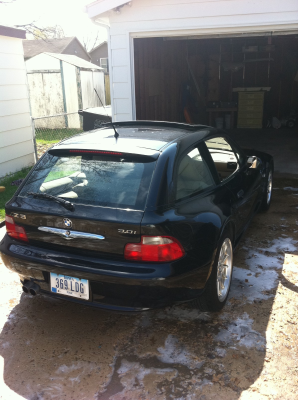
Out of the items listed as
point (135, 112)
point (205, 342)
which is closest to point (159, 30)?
point (135, 112)

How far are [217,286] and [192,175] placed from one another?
0.98m

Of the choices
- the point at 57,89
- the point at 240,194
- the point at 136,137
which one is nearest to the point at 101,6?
the point at 136,137

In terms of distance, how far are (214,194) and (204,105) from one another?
1340 centimetres

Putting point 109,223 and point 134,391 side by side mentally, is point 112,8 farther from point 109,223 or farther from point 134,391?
point 134,391

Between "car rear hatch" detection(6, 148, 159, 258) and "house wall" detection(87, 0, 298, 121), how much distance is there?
4.68m

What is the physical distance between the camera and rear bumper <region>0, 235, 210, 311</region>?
2.92 m

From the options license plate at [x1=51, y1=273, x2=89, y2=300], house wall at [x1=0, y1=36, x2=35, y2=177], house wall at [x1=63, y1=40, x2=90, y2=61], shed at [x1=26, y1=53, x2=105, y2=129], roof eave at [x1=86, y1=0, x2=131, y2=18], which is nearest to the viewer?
license plate at [x1=51, y1=273, x2=89, y2=300]

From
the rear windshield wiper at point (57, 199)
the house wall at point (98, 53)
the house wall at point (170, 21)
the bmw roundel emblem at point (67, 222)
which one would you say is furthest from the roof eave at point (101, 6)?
the house wall at point (98, 53)

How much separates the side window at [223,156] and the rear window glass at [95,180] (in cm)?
119

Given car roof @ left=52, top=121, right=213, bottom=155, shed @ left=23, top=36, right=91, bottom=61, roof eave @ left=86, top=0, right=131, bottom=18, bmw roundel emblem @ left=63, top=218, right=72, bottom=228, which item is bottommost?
bmw roundel emblem @ left=63, top=218, right=72, bottom=228

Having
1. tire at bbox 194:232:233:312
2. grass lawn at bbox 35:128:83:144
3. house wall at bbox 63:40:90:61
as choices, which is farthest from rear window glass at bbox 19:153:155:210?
house wall at bbox 63:40:90:61

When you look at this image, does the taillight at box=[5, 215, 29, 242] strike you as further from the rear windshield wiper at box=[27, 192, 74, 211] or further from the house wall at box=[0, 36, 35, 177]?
the house wall at box=[0, 36, 35, 177]

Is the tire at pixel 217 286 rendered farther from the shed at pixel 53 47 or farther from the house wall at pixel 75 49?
the house wall at pixel 75 49

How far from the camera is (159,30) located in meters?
7.32
